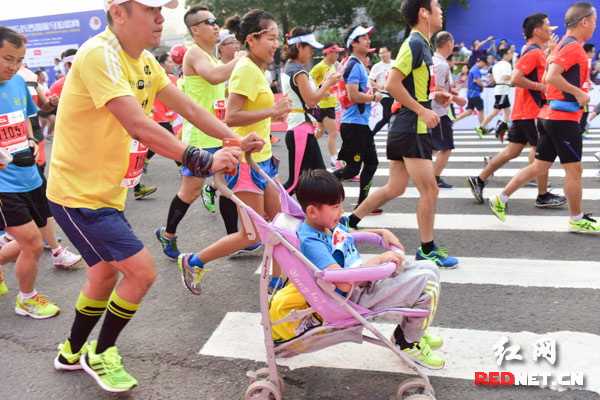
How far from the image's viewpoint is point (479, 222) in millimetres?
5699

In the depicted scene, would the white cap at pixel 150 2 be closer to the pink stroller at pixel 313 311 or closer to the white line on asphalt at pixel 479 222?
the pink stroller at pixel 313 311

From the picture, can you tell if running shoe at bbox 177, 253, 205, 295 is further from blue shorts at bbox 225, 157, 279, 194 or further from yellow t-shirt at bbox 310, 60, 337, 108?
yellow t-shirt at bbox 310, 60, 337, 108

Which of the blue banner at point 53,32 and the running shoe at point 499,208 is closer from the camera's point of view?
the running shoe at point 499,208

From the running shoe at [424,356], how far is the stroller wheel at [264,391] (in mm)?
706

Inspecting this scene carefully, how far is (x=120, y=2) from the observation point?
2.39 metres

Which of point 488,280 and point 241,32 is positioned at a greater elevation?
point 241,32

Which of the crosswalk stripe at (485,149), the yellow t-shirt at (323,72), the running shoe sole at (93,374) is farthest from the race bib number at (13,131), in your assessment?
the crosswalk stripe at (485,149)

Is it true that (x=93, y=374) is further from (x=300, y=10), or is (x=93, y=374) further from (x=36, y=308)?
(x=300, y=10)

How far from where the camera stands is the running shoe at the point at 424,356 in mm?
2701

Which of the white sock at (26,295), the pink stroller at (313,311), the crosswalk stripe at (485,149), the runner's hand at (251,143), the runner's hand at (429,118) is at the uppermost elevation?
the runner's hand at (251,143)

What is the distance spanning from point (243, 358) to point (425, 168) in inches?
82.5

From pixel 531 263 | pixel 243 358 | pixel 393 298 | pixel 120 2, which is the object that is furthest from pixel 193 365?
pixel 531 263

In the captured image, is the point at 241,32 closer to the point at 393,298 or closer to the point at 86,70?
the point at 86,70

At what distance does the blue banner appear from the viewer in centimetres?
2948
